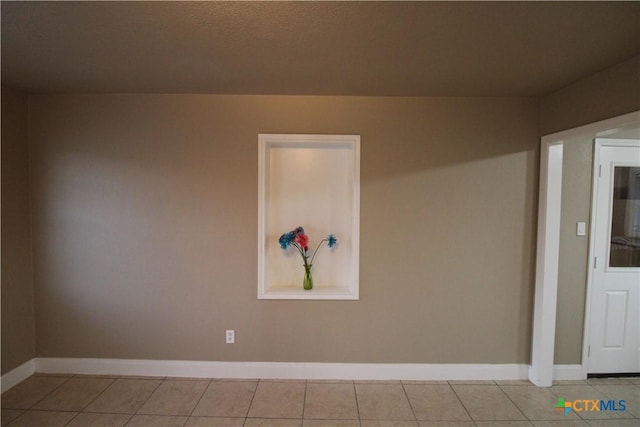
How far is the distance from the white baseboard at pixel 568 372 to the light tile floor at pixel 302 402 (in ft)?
0.18

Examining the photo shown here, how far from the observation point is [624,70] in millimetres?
1701

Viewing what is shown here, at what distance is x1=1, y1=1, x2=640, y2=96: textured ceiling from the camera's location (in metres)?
1.29

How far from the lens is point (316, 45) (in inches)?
62.1

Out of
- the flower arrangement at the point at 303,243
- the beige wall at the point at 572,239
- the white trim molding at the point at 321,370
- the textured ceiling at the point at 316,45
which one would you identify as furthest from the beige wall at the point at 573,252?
the flower arrangement at the point at 303,243

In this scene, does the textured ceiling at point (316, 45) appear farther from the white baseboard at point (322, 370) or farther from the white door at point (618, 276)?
the white baseboard at point (322, 370)

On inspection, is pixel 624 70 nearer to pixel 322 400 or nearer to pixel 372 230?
pixel 372 230

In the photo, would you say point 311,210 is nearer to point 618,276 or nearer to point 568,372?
point 568,372

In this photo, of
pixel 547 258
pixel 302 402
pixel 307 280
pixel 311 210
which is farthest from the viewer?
pixel 311 210

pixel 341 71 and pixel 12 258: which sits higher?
pixel 341 71

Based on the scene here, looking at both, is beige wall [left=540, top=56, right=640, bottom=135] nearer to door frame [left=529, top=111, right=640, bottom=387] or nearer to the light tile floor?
door frame [left=529, top=111, right=640, bottom=387]

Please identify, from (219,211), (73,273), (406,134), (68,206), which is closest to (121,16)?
(219,211)

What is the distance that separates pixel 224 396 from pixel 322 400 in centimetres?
77

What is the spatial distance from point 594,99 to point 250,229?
2.68 meters

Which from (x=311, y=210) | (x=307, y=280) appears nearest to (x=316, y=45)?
(x=311, y=210)
